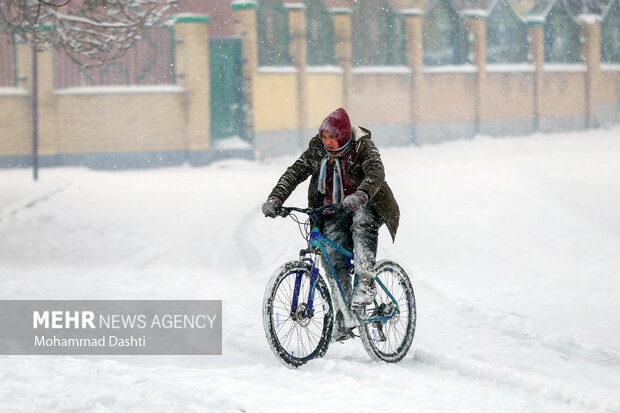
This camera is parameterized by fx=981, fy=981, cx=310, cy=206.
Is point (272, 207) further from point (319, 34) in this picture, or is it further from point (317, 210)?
point (319, 34)

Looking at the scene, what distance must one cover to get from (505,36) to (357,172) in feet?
93.8

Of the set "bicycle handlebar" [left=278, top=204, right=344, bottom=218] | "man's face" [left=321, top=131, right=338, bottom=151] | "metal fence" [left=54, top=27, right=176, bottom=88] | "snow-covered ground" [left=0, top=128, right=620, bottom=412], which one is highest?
"metal fence" [left=54, top=27, right=176, bottom=88]

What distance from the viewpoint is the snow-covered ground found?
512cm

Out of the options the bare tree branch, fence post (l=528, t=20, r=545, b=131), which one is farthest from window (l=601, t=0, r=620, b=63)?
the bare tree branch

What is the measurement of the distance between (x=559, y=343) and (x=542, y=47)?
27.5 m

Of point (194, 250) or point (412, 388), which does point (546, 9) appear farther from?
point (412, 388)

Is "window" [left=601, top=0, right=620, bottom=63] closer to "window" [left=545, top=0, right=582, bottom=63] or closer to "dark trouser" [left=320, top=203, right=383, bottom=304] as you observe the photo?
"window" [left=545, top=0, right=582, bottom=63]

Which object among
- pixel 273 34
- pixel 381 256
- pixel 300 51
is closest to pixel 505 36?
pixel 300 51

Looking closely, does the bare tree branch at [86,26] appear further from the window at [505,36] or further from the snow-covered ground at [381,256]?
the window at [505,36]

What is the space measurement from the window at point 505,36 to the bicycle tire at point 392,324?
27.5 m

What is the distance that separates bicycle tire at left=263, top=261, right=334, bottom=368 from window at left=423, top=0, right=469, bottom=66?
2623 cm

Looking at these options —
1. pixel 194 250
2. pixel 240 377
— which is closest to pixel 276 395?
pixel 240 377

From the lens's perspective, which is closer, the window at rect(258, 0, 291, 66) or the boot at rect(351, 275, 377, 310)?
the boot at rect(351, 275, 377, 310)

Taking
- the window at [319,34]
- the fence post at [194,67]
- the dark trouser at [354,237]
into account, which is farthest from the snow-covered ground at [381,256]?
the window at [319,34]
